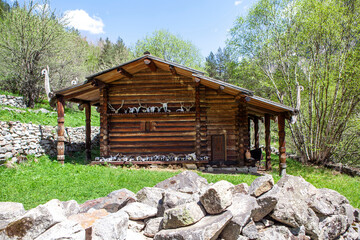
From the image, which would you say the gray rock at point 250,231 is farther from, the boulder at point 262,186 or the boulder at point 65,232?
the boulder at point 65,232

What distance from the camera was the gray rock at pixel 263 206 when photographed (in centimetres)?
499

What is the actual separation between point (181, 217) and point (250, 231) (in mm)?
1487

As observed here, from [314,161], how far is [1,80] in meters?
25.1

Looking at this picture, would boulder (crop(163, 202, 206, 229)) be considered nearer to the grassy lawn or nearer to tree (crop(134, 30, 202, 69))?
the grassy lawn

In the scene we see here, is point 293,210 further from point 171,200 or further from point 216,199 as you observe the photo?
point 171,200

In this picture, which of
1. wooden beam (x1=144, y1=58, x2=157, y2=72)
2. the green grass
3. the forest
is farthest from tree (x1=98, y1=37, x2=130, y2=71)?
wooden beam (x1=144, y1=58, x2=157, y2=72)

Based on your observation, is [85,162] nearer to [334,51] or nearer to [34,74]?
[34,74]

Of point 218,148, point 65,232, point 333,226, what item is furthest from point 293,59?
point 65,232

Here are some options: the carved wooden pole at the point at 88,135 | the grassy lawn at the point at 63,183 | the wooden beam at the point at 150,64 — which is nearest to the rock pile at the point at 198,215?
the grassy lawn at the point at 63,183

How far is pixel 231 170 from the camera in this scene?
43.4ft

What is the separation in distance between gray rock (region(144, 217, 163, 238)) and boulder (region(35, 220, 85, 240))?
1263 millimetres

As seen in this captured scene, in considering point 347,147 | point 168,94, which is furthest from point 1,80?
point 347,147

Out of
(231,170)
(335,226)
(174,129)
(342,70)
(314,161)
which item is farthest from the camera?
(314,161)

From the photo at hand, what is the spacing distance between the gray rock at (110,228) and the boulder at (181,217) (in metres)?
0.69
